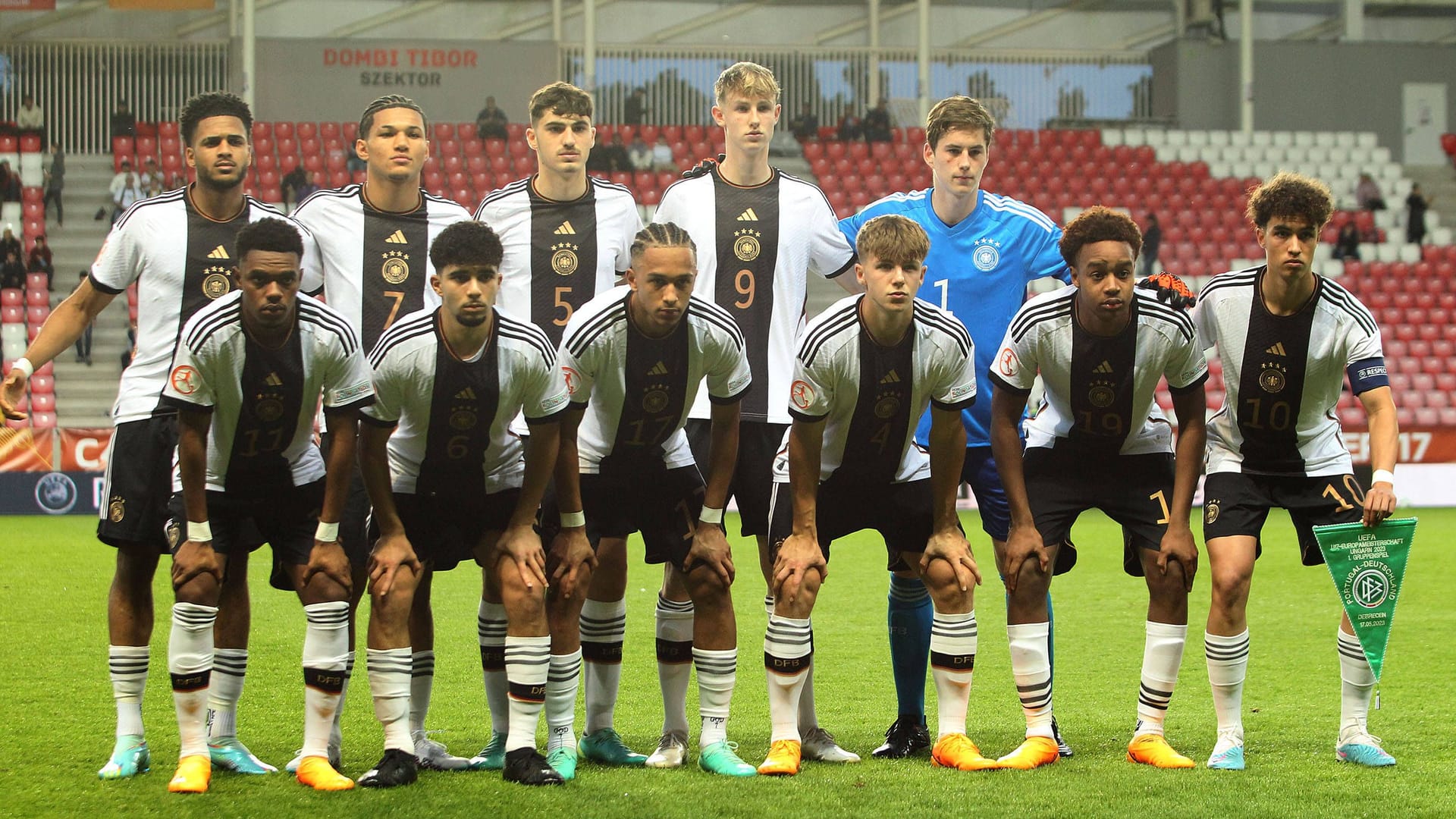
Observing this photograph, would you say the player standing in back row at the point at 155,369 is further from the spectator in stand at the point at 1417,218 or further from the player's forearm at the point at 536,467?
the spectator in stand at the point at 1417,218

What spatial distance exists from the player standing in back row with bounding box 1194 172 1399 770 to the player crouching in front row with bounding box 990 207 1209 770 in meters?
0.13

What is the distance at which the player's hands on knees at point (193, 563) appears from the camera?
181 inches

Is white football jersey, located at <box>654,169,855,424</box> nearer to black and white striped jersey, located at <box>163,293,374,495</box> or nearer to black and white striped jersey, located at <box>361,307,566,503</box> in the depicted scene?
black and white striped jersey, located at <box>361,307,566,503</box>

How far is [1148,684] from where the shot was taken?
5.03 meters

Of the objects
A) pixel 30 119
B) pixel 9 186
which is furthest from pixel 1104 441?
pixel 30 119

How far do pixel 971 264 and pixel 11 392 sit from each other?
11.4 feet

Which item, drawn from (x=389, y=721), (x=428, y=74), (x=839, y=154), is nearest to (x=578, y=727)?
(x=389, y=721)

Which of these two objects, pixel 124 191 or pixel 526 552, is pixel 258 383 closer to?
pixel 526 552

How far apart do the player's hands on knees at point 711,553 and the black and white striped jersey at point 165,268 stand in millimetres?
1652

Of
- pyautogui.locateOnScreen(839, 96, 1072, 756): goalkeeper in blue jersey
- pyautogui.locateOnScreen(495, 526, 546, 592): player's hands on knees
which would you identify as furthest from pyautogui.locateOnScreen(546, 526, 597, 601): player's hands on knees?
pyautogui.locateOnScreen(839, 96, 1072, 756): goalkeeper in blue jersey

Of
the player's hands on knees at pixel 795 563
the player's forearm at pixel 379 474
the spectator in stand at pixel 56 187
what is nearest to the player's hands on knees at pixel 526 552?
the player's forearm at pixel 379 474

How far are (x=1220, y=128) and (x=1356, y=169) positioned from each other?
247 centimetres

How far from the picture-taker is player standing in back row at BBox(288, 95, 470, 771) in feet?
17.1

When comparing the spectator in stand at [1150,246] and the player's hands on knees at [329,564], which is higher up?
the spectator in stand at [1150,246]
